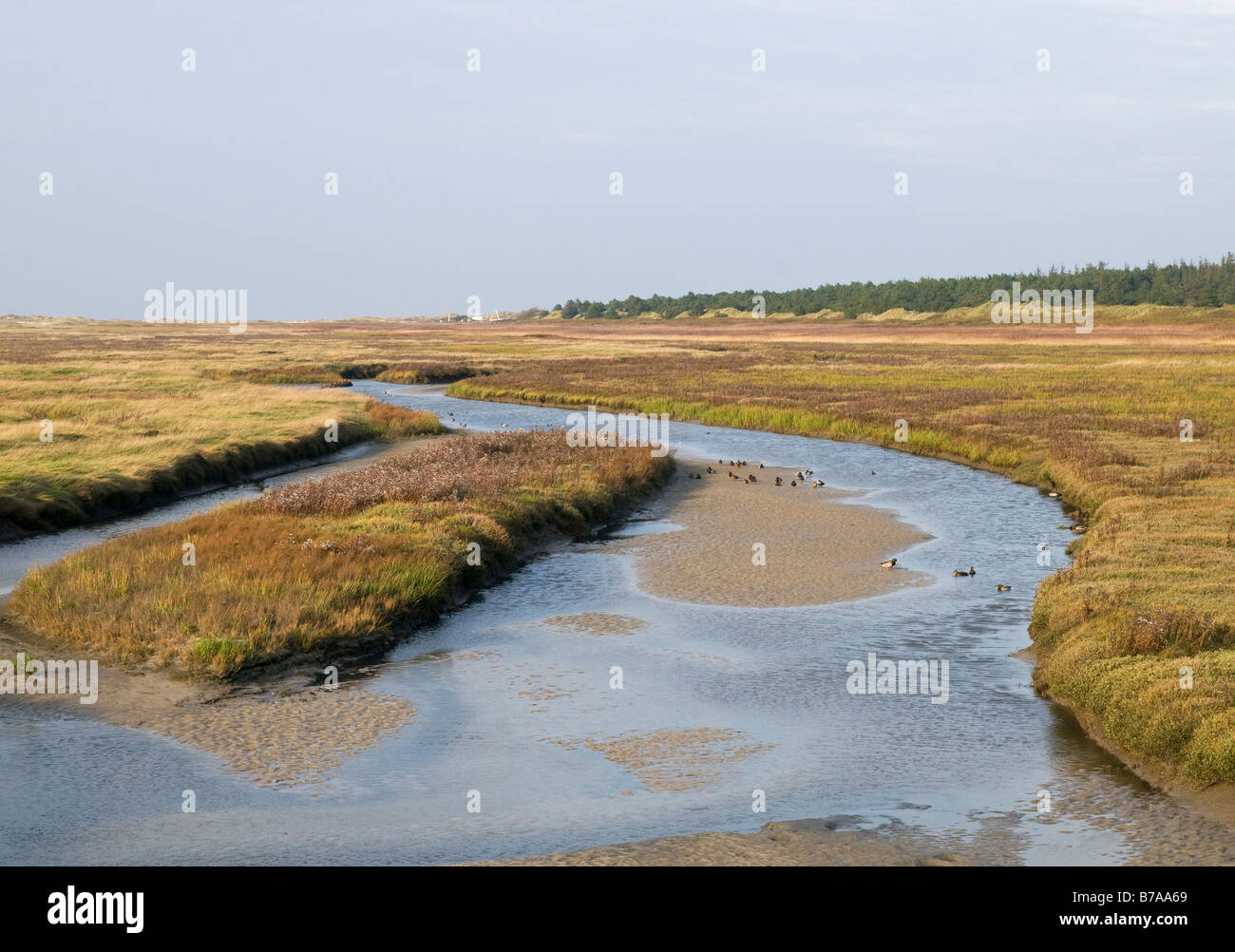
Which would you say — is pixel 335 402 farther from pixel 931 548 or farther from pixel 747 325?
pixel 747 325

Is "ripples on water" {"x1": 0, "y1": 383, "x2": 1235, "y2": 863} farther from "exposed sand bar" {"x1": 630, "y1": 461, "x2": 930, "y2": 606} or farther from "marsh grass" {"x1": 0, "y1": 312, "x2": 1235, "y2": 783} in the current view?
"exposed sand bar" {"x1": 630, "y1": 461, "x2": 930, "y2": 606}

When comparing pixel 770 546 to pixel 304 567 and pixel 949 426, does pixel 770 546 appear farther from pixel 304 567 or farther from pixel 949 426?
pixel 949 426

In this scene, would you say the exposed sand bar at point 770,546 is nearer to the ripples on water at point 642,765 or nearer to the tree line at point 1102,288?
the ripples on water at point 642,765

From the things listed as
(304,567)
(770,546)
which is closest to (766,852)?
(304,567)

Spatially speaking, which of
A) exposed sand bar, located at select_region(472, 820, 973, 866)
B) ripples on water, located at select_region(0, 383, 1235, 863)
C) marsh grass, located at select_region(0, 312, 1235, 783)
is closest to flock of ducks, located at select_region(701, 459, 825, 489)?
marsh grass, located at select_region(0, 312, 1235, 783)

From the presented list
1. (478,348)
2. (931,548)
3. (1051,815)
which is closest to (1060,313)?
(478,348)

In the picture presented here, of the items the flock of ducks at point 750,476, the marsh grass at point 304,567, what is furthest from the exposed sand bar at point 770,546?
the marsh grass at point 304,567
